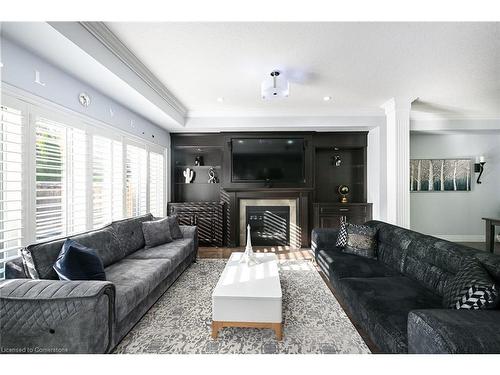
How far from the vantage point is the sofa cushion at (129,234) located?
283cm

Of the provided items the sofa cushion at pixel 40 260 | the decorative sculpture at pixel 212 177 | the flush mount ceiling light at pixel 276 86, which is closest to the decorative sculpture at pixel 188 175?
the decorative sculpture at pixel 212 177

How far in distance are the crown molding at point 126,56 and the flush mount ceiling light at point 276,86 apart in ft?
4.86

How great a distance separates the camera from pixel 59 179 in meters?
2.35

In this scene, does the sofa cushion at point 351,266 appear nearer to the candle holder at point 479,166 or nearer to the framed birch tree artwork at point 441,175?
the framed birch tree artwork at point 441,175

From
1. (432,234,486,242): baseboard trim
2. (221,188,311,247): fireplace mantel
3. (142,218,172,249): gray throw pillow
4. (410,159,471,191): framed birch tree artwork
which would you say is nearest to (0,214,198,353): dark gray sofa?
(142,218,172,249): gray throw pillow

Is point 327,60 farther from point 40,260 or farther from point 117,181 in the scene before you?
point 40,260

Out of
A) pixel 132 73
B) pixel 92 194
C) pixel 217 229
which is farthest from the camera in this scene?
pixel 217 229

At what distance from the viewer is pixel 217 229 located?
184 inches

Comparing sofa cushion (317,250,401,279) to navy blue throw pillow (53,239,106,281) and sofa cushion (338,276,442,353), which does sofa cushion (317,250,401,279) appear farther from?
navy blue throw pillow (53,239,106,281)

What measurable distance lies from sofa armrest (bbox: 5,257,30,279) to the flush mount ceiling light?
9.40 ft
